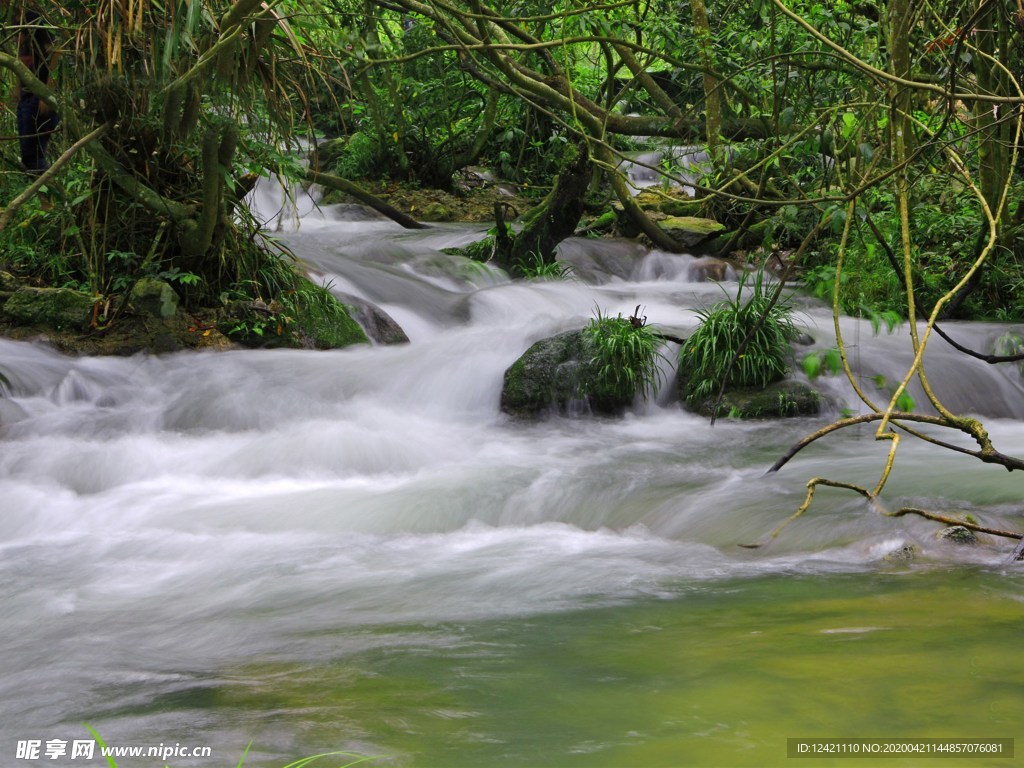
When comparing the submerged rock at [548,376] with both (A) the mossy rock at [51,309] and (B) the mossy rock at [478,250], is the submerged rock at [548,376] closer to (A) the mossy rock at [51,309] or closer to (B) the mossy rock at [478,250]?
(A) the mossy rock at [51,309]

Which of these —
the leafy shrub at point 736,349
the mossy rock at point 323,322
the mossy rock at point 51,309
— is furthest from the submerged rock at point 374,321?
the leafy shrub at point 736,349

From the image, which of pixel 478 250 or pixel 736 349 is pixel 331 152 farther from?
pixel 736 349

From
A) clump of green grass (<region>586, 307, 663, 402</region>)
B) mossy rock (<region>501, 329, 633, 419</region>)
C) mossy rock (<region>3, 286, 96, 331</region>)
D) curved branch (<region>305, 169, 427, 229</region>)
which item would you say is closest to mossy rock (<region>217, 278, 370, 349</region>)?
mossy rock (<region>3, 286, 96, 331</region>)

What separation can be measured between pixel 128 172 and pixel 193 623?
4160 mm

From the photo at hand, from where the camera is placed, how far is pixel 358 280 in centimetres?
884

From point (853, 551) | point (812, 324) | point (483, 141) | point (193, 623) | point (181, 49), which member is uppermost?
point (483, 141)

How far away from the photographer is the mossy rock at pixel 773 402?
641 cm

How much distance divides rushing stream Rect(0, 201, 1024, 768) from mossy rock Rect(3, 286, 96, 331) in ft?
1.08

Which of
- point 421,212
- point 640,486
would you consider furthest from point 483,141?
point 640,486

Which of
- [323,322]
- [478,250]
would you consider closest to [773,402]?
[323,322]

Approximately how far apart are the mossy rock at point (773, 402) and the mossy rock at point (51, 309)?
169 inches

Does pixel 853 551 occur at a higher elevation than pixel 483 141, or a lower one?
lower

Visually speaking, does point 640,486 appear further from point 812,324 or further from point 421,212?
point 421,212

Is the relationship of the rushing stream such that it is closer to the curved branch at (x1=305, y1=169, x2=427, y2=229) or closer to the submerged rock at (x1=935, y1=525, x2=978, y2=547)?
the submerged rock at (x1=935, y1=525, x2=978, y2=547)
